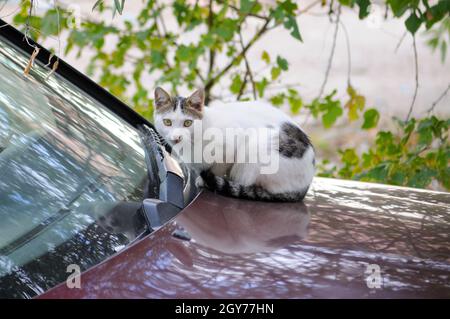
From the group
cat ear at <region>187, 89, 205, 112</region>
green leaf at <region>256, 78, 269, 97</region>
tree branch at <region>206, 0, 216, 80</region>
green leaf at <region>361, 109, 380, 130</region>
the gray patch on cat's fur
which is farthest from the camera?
tree branch at <region>206, 0, 216, 80</region>

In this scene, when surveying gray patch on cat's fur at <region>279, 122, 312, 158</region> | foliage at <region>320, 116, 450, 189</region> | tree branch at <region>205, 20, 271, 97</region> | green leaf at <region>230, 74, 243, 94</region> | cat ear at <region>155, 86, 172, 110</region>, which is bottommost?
foliage at <region>320, 116, 450, 189</region>

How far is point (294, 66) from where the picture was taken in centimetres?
887

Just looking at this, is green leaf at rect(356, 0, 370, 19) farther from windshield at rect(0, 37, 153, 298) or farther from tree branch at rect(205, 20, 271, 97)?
tree branch at rect(205, 20, 271, 97)

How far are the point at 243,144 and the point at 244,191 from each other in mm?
455

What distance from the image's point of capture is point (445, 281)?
1.55 meters

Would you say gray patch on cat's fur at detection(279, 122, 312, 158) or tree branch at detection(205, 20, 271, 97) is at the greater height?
tree branch at detection(205, 20, 271, 97)

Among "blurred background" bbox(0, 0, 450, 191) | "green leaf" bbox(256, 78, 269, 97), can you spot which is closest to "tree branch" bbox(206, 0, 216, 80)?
"blurred background" bbox(0, 0, 450, 191)

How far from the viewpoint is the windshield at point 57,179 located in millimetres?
1551

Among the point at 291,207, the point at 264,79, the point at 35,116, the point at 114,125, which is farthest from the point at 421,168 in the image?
the point at 35,116

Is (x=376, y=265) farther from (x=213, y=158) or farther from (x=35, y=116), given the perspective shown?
(x=213, y=158)

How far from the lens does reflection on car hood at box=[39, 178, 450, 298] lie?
4.69 ft

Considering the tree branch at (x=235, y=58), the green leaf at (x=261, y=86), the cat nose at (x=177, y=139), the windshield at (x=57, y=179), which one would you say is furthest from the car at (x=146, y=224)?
the tree branch at (x=235, y=58)

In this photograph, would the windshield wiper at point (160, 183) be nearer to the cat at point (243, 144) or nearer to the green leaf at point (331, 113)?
the cat at point (243, 144)

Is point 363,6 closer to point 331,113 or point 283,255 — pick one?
point 331,113
